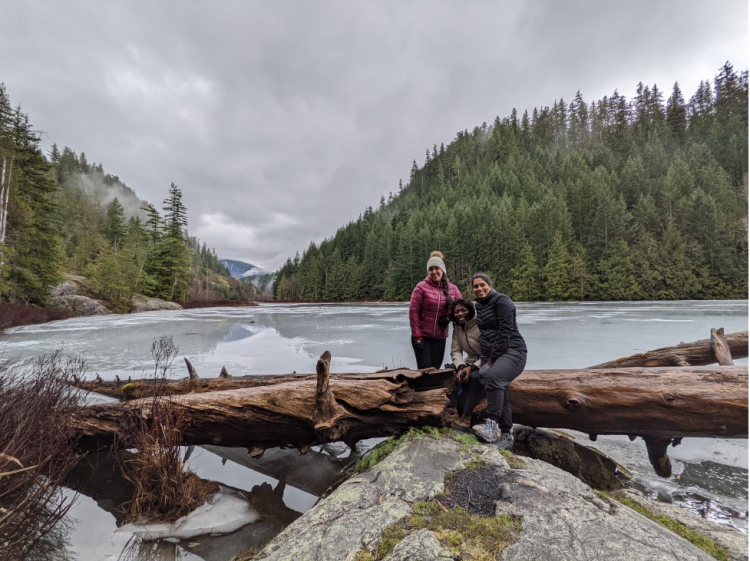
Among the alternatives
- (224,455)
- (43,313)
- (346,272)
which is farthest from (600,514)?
(346,272)

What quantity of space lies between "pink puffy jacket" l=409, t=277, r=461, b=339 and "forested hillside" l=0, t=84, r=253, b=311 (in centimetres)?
659

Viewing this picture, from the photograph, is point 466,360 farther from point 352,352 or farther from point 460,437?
point 352,352

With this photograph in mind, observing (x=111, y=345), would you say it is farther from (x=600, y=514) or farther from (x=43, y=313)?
(x=600, y=514)

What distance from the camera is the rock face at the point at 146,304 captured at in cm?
984

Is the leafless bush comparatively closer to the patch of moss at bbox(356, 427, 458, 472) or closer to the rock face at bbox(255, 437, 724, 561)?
the rock face at bbox(255, 437, 724, 561)

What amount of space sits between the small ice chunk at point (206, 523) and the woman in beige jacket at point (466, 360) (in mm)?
2489

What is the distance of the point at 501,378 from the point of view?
3008 mm

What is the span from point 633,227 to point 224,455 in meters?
34.6

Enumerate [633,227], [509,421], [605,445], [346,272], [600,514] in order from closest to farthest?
[600,514], [509,421], [605,445], [633,227], [346,272]

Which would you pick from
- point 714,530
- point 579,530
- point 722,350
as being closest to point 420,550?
point 579,530

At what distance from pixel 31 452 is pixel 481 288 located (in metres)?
4.15

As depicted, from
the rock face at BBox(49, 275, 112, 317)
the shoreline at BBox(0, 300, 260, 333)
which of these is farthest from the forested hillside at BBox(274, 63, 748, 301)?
the rock face at BBox(49, 275, 112, 317)

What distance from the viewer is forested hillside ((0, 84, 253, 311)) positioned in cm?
518

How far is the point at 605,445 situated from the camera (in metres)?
4.50
